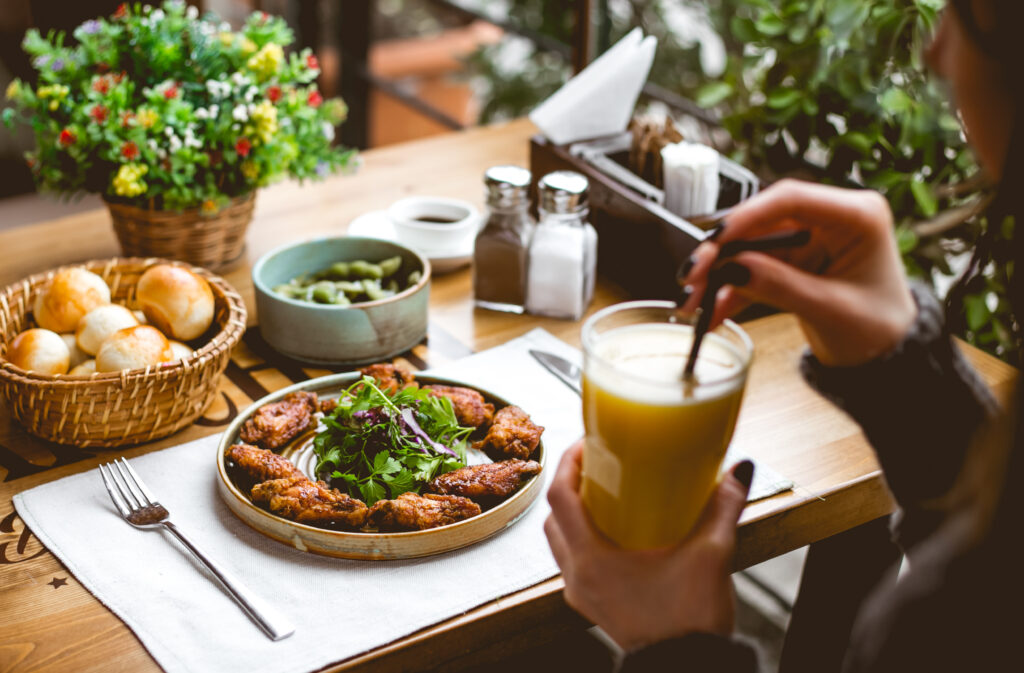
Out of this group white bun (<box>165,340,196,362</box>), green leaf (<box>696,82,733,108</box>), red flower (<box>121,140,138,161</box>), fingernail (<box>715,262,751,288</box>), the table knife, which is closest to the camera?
fingernail (<box>715,262,751,288</box>)

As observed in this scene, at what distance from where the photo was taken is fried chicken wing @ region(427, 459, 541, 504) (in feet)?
3.83

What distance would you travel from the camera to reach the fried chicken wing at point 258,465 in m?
1.19

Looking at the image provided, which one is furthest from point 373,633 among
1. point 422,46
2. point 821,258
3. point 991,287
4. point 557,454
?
point 422,46

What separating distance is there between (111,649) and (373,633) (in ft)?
0.88

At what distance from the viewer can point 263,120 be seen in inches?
64.5

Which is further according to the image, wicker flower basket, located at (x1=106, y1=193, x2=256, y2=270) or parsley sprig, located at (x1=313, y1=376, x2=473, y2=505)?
wicker flower basket, located at (x1=106, y1=193, x2=256, y2=270)

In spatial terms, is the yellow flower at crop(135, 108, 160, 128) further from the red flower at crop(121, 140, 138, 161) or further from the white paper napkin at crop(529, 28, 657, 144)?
the white paper napkin at crop(529, 28, 657, 144)

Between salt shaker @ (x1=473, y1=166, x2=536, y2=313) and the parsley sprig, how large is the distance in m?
0.41

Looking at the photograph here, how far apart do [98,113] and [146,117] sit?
3.2 inches

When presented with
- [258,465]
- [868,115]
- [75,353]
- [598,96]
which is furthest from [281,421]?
[868,115]

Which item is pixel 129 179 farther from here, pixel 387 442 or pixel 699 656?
pixel 699 656

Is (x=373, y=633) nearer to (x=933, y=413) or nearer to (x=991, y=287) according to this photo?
(x=933, y=413)

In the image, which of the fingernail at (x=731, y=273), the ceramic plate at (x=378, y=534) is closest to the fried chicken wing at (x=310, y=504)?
the ceramic plate at (x=378, y=534)

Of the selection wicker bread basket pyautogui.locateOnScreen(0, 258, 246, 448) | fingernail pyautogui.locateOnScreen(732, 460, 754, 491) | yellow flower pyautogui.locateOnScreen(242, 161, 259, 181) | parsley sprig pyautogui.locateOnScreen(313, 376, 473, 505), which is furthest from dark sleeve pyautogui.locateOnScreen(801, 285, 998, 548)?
yellow flower pyautogui.locateOnScreen(242, 161, 259, 181)
